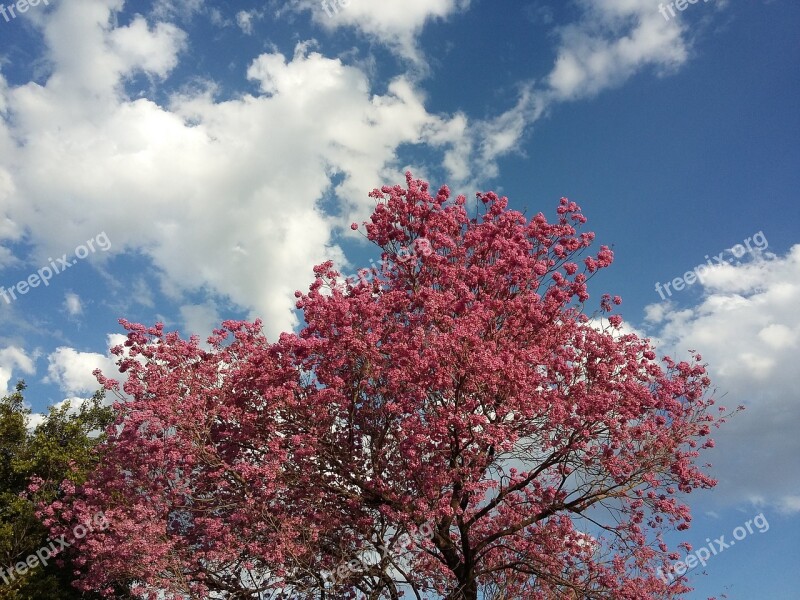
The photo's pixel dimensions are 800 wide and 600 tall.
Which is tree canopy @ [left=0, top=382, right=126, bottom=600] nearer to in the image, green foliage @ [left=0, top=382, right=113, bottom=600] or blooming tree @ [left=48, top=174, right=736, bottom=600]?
green foliage @ [left=0, top=382, right=113, bottom=600]

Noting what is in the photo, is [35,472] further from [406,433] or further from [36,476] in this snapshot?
[406,433]

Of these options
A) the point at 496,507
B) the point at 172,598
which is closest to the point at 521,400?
the point at 496,507

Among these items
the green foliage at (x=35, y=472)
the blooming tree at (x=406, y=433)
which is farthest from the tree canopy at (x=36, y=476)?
the blooming tree at (x=406, y=433)

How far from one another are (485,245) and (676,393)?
5.26 m

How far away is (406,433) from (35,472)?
1636 centimetres

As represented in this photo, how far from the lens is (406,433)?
1248 centimetres

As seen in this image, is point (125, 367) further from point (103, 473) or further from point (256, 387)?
point (256, 387)

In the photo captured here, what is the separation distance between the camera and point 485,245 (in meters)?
14.6

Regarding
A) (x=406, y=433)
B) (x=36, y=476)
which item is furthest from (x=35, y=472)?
(x=406, y=433)

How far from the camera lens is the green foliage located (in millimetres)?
19828

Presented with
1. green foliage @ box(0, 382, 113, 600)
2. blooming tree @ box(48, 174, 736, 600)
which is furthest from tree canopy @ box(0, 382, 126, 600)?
blooming tree @ box(48, 174, 736, 600)

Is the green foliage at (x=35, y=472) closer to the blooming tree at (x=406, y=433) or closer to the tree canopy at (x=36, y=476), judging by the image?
the tree canopy at (x=36, y=476)

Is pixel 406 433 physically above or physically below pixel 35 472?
below

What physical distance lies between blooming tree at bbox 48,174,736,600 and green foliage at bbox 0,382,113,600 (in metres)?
6.39
